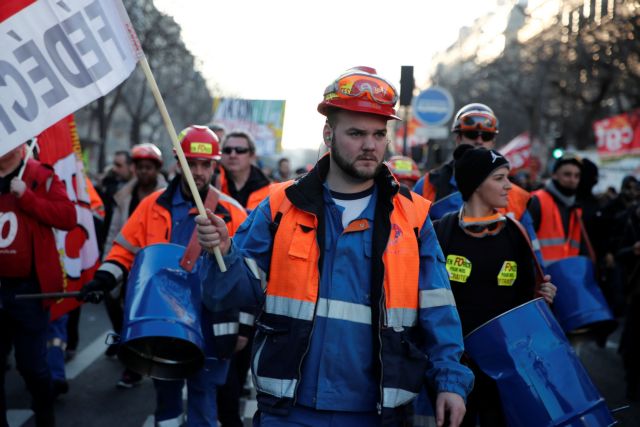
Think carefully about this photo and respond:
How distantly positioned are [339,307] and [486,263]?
5.16ft

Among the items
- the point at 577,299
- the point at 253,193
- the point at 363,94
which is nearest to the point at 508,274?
the point at 577,299

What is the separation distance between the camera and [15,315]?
510 cm

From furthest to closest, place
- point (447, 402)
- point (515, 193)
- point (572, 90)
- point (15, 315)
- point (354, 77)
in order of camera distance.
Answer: point (572, 90) → point (515, 193) → point (15, 315) → point (354, 77) → point (447, 402)

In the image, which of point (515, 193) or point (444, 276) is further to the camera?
point (515, 193)

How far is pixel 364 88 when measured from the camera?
3.08 meters

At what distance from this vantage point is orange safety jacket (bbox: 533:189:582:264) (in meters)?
6.36

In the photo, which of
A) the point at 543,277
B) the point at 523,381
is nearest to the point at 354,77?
the point at 523,381

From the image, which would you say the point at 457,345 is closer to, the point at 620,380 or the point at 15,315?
the point at 15,315

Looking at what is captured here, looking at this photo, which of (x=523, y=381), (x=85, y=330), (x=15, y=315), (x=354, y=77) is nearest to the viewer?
(x=354, y=77)

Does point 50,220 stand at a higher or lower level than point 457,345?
higher

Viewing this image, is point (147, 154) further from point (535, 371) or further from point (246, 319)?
point (535, 371)

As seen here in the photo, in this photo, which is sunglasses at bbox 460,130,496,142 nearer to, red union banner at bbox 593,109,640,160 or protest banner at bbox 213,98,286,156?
protest banner at bbox 213,98,286,156

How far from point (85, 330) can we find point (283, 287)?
7366mm

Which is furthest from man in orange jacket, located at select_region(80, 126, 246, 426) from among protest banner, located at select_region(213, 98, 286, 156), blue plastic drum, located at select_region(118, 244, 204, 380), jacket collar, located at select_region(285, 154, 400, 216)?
protest banner, located at select_region(213, 98, 286, 156)
